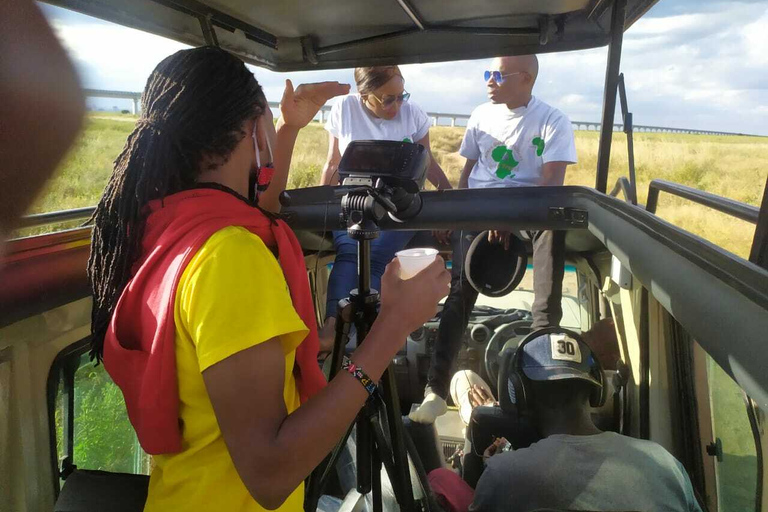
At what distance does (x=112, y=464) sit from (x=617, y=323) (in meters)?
2.21

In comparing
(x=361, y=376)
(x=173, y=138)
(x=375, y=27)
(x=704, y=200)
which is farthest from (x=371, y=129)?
(x=361, y=376)

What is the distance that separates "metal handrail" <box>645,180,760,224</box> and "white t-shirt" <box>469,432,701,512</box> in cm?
60

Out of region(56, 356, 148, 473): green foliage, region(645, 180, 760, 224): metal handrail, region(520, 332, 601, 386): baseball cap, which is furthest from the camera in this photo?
region(520, 332, 601, 386): baseball cap

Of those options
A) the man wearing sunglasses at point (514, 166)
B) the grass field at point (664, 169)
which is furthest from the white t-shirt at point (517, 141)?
the grass field at point (664, 169)

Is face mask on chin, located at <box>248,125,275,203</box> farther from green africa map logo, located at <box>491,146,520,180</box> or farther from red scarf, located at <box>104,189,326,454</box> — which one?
green africa map logo, located at <box>491,146,520,180</box>

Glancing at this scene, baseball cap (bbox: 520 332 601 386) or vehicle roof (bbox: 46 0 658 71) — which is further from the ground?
vehicle roof (bbox: 46 0 658 71)

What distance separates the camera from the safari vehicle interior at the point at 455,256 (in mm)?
1072

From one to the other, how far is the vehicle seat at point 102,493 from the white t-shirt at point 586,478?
31.0 inches

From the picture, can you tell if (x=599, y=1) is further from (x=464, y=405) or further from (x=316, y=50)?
(x=464, y=405)

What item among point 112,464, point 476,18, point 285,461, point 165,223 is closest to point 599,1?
point 476,18

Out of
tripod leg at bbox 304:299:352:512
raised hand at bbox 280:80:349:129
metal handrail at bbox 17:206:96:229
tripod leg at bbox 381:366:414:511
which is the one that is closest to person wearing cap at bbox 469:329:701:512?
tripod leg at bbox 381:366:414:511

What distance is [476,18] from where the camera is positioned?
2082mm

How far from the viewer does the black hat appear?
281cm

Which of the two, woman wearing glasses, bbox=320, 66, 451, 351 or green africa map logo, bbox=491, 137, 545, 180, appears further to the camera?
green africa map logo, bbox=491, 137, 545, 180
